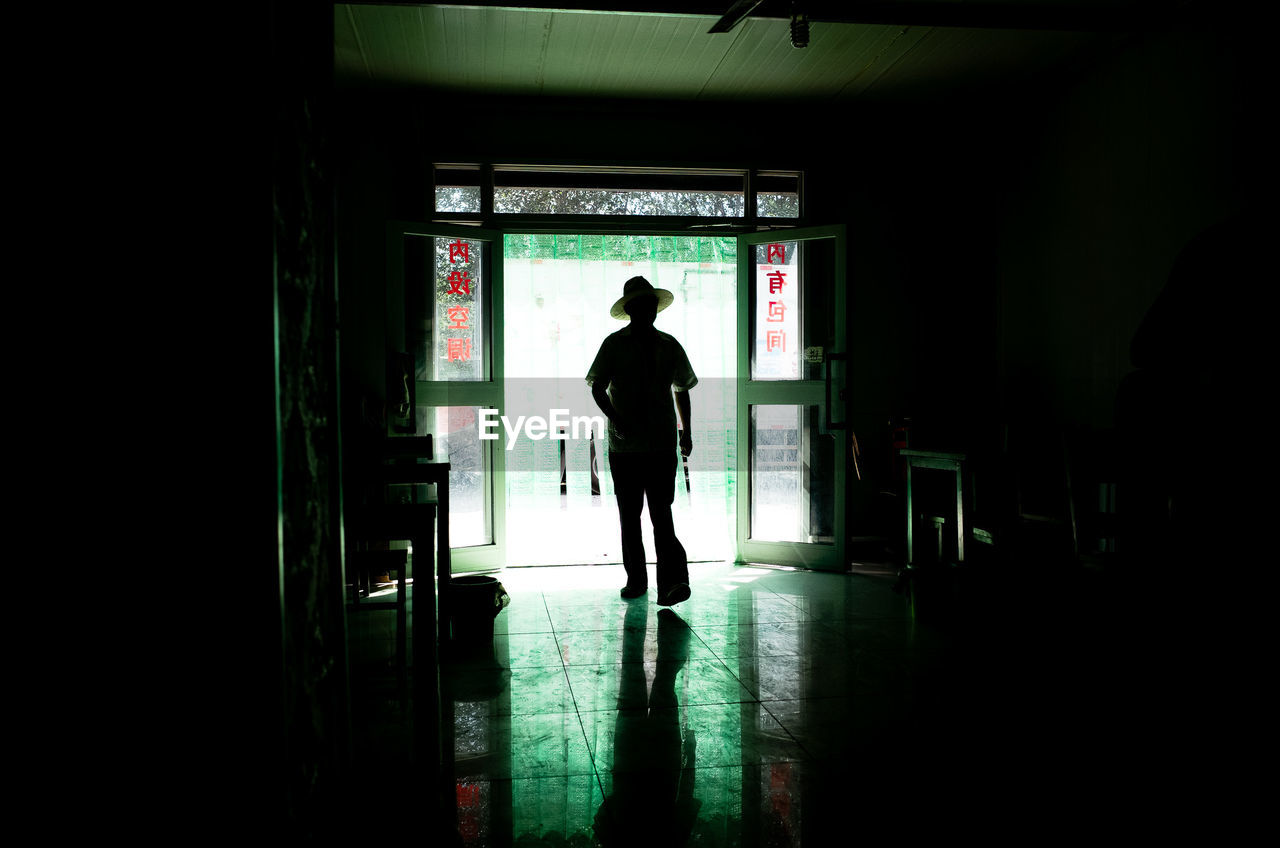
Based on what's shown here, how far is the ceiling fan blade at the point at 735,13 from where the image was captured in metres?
3.59

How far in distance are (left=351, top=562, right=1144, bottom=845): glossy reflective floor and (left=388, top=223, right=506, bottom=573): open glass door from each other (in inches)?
47.6

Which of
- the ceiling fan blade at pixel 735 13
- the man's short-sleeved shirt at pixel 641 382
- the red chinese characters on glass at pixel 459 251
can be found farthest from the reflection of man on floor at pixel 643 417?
the red chinese characters on glass at pixel 459 251

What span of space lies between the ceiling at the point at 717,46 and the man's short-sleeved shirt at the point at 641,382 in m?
1.62

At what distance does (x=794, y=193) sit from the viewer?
580cm

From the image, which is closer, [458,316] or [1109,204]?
[1109,204]

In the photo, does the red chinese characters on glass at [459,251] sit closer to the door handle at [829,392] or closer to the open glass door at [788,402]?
the open glass door at [788,402]

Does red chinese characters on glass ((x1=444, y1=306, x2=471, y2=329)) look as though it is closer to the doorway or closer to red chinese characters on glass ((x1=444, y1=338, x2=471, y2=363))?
red chinese characters on glass ((x1=444, y1=338, x2=471, y2=363))

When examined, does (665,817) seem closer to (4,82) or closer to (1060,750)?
(1060,750)

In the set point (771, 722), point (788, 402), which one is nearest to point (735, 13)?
point (788, 402)

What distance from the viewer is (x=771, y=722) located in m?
2.59

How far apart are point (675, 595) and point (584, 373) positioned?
266cm

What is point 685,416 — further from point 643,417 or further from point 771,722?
point 771,722

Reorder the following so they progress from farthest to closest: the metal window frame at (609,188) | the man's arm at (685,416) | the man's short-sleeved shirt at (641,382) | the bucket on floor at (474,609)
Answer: the metal window frame at (609,188) → the man's arm at (685,416) → the man's short-sleeved shirt at (641,382) → the bucket on floor at (474,609)

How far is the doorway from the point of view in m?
6.17
